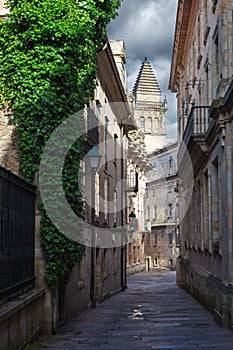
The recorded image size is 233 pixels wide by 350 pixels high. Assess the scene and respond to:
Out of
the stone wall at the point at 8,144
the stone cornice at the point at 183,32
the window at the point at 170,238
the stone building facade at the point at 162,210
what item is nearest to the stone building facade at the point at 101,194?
the stone wall at the point at 8,144

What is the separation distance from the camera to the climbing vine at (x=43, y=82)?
1169 centimetres

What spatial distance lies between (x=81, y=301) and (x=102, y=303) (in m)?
4.55

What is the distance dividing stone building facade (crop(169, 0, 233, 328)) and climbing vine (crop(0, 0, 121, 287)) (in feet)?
12.1

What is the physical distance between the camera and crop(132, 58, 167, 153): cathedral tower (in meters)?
103

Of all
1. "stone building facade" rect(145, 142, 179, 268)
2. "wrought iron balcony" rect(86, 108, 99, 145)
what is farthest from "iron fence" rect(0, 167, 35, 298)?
"stone building facade" rect(145, 142, 179, 268)

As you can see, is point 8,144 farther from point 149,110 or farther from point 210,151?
point 149,110

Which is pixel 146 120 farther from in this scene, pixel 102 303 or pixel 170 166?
pixel 102 303

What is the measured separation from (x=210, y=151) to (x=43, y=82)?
275 inches

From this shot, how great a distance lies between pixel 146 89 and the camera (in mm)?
106875

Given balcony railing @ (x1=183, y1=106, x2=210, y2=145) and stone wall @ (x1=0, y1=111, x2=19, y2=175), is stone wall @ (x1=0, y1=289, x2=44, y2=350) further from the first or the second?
balcony railing @ (x1=183, y1=106, x2=210, y2=145)

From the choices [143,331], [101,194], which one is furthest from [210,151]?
[143,331]

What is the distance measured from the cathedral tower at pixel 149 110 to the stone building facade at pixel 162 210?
29.1 meters

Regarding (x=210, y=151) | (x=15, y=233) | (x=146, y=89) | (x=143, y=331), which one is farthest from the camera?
(x=146, y=89)

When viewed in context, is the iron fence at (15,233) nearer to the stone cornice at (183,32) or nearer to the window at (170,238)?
the stone cornice at (183,32)
